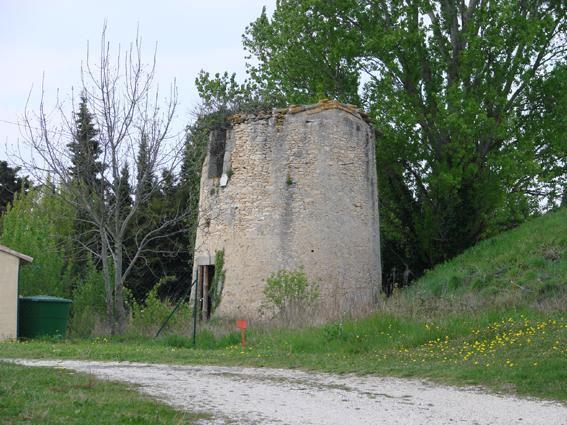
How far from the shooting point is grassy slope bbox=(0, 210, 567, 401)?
11508mm

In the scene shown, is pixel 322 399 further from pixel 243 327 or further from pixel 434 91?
pixel 434 91

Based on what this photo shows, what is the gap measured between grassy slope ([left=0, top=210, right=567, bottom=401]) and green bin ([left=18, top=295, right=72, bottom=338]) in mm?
2014

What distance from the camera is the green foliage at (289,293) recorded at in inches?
749

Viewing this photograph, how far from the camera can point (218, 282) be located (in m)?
21.0

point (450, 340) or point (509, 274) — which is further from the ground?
point (509, 274)

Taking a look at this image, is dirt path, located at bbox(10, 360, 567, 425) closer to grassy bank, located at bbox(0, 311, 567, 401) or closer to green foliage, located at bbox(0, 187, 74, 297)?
grassy bank, located at bbox(0, 311, 567, 401)

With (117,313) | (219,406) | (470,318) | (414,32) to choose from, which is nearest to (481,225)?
(414,32)

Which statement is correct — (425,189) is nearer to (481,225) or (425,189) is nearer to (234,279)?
(481,225)

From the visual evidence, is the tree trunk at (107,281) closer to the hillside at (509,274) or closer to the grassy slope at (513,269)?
the hillside at (509,274)

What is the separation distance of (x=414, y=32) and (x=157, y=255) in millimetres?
13002

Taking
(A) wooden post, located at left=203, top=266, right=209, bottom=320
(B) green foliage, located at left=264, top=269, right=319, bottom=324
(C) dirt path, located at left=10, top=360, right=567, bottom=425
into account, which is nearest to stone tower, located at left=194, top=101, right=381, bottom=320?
(A) wooden post, located at left=203, top=266, right=209, bottom=320

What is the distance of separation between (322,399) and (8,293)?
39.3ft

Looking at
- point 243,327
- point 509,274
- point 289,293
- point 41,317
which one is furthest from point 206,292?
point 509,274

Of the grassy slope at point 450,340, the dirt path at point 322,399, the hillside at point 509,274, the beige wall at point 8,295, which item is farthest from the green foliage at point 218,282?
the dirt path at point 322,399
